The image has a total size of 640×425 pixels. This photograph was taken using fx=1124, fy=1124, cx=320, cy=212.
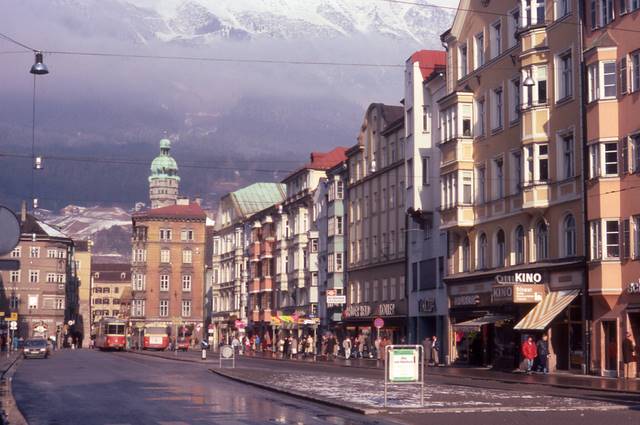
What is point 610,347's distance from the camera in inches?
1864

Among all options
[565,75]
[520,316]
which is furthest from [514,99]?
[520,316]

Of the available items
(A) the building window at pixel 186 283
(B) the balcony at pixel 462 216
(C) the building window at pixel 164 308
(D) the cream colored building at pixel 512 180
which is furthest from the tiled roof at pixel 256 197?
(B) the balcony at pixel 462 216

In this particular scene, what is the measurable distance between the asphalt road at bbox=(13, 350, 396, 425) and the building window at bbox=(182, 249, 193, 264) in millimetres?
125105

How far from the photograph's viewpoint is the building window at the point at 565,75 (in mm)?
50969

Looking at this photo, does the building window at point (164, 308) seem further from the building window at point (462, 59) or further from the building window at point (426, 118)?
the building window at point (462, 59)

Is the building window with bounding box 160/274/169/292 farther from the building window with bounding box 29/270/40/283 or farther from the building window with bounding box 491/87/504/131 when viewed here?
the building window with bounding box 491/87/504/131

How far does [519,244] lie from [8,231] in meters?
44.3

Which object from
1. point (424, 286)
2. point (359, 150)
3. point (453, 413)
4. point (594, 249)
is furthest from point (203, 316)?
point (453, 413)

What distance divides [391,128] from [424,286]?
13.4 meters

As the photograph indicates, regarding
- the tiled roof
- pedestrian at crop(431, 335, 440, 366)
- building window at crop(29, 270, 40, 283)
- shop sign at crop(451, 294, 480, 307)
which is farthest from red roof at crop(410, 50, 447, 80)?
building window at crop(29, 270, 40, 283)

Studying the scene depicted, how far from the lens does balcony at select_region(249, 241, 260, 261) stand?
402ft

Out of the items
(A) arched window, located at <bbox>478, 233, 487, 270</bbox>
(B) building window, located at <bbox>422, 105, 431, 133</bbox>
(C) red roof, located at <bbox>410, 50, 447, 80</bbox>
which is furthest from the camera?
(C) red roof, located at <bbox>410, 50, 447, 80</bbox>

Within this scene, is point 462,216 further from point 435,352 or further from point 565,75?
point 565,75

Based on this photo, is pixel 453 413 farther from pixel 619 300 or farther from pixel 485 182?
pixel 485 182
